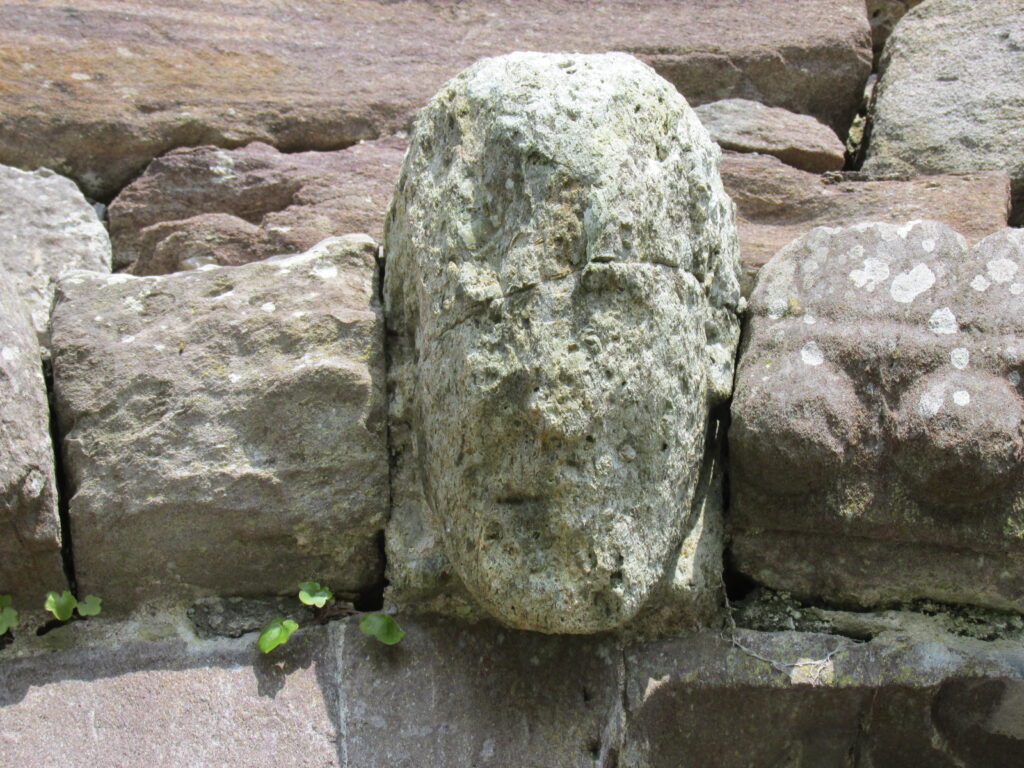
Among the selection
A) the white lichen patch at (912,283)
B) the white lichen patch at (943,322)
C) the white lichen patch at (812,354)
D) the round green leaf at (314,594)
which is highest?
the white lichen patch at (912,283)

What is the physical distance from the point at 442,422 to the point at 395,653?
0.47 m

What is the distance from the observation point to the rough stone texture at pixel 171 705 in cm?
215

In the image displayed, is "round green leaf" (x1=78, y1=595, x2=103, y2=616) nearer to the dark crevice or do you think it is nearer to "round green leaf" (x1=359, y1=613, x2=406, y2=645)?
the dark crevice

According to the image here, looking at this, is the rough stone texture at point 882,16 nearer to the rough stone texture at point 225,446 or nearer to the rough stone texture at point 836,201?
the rough stone texture at point 836,201

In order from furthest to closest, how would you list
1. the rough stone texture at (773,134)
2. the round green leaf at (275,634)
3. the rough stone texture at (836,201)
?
the rough stone texture at (773,134)
the rough stone texture at (836,201)
the round green leaf at (275,634)

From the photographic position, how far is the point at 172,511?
90.5 inches

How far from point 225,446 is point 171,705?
47cm

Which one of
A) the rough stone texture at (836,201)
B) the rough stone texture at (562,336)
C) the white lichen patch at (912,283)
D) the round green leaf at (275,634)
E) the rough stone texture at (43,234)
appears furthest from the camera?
the rough stone texture at (836,201)

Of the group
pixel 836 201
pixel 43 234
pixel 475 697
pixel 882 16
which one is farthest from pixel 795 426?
pixel 882 16

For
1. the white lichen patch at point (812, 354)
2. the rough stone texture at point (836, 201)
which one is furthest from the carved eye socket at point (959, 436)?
the rough stone texture at point (836, 201)

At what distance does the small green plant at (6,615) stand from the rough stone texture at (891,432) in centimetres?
134

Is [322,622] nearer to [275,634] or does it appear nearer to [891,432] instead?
[275,634]

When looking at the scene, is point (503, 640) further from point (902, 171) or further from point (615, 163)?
point (902, 171)

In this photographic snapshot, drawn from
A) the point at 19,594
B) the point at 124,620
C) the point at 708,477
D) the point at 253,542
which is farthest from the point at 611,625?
the point at 19,594
